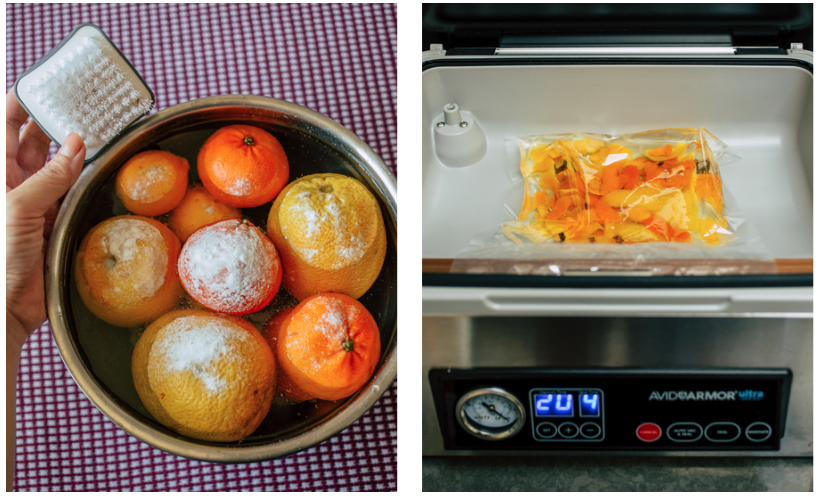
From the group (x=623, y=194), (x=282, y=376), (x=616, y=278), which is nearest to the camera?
(x=616, y=278)

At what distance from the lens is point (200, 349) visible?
431 millimetres

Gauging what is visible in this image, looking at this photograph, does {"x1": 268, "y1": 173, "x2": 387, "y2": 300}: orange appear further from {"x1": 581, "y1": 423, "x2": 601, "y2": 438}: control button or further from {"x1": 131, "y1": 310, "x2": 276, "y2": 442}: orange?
{"x1": 581, "y1": 423, "x2": 601, "y2": 438}: control button

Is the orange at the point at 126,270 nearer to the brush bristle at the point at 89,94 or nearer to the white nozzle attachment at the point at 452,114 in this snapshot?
the brush bristle at the point at 89,94

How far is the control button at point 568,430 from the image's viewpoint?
48 cm

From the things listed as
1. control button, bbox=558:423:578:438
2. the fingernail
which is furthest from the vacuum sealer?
the fingernail

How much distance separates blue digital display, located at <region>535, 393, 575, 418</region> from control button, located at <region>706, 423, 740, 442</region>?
0.14 meters

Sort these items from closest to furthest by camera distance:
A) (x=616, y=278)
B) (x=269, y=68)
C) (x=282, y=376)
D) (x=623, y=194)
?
(x=616, y=278) < (x=282, y=376) < (x=623, y=194) < (x=269, y=68)

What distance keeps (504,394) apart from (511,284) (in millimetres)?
129

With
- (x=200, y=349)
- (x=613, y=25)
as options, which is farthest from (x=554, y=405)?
(x=613, y=25)

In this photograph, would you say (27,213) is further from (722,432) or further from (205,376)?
(722,432)

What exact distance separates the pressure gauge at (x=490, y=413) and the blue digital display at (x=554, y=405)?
2 centimetres

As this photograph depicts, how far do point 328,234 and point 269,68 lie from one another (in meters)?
0.38

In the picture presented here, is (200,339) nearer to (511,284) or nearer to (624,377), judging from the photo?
(511,284)

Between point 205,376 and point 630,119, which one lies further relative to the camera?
point 630,119
